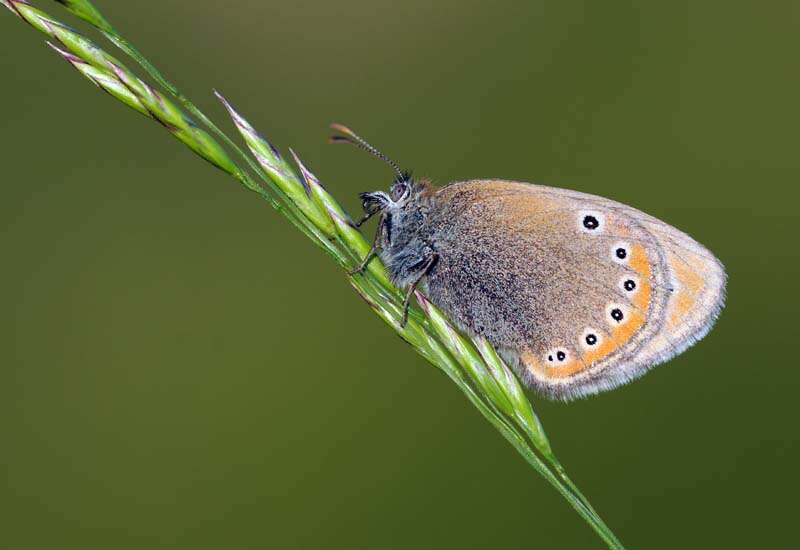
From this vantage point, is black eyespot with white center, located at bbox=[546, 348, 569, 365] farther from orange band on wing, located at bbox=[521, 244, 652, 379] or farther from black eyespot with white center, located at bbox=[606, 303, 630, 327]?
black eyespot with white center, located at bbox=[606, 303, 630, 327]

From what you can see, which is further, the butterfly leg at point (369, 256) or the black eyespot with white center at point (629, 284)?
the black eyespot with white center at point (629, 284)

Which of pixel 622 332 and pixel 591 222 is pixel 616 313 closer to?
pixel 622 332

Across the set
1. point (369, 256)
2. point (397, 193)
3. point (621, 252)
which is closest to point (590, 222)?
point (621, 252)

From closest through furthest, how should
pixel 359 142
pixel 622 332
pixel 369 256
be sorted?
1. pixel 369 256
2. pixel 622 332
3. pixel 359 142

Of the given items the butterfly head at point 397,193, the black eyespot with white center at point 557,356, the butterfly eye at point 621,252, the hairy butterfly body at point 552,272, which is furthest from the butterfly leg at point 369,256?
the butterfly eye at point 621,252

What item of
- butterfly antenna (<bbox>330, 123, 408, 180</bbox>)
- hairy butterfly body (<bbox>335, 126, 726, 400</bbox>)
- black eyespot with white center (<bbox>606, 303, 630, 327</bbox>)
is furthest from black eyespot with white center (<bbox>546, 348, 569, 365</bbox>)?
butterfly antenna (<bbox>330, 123, 408, 180</bbox>)

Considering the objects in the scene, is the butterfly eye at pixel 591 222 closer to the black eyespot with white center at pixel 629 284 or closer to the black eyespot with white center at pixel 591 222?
the black eyespot with white center at pixel 591 222

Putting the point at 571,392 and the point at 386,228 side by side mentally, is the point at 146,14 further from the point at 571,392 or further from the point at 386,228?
the point at 571,392

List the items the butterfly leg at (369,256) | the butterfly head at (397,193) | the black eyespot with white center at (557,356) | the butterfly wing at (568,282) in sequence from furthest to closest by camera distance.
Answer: the butterfly head at (397,193)
the black eyespot with white center at (557,356)
the butterfly wing at (568,282)
the butterfly leg at (369,256)
